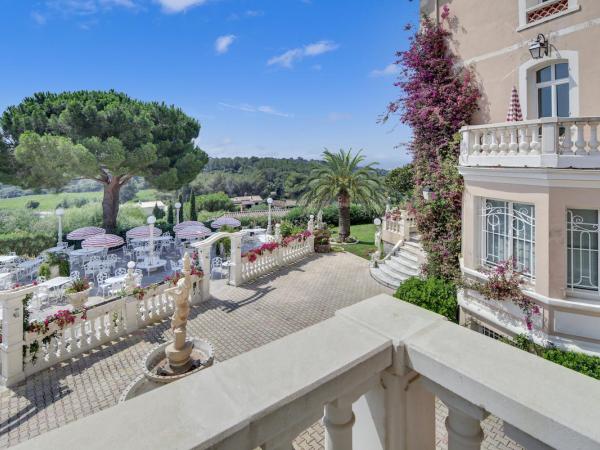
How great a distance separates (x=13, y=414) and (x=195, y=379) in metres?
8.03

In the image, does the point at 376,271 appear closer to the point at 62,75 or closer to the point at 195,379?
the point at 195,379

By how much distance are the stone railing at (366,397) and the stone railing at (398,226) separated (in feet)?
48.3

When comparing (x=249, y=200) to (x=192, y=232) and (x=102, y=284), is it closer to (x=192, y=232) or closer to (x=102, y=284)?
(x=192, y=232)

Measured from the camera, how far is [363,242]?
22.4m

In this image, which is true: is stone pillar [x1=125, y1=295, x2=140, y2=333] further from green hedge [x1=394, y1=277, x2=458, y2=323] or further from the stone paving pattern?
green hedge [x1=394, y1=277, x2=458, y2=323]

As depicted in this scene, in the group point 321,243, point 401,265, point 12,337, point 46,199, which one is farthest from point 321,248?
point 46,199

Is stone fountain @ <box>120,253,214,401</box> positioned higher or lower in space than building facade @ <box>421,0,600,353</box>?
lower

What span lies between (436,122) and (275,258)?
926cm

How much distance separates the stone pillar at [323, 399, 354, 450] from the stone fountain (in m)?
6.07

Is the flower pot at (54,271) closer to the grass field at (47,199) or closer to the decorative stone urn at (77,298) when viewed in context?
the decorative stone urn at (77,298)

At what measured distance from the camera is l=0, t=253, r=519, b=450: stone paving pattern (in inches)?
242

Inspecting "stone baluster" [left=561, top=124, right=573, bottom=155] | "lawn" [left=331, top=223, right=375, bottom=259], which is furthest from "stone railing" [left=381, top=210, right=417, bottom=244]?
"stone baluster" [left=561, top=124, right=573, bottom=155]

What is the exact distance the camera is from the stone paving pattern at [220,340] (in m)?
6.14

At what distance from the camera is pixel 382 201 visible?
2117cm
